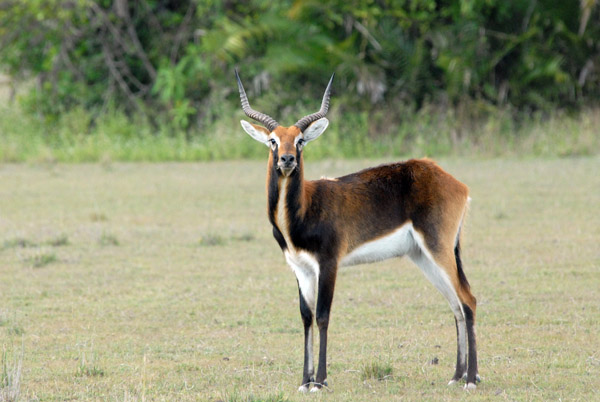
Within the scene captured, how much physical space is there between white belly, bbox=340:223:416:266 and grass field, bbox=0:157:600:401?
0.67 m

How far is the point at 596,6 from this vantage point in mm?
17828

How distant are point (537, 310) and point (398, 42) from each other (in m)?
12.2

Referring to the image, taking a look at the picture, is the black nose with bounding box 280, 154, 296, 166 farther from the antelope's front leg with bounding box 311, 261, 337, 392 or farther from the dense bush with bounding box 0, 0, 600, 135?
the dense bush with bounding box 0, 0, 600, 135

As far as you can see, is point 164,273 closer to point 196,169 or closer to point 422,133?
point 196,169

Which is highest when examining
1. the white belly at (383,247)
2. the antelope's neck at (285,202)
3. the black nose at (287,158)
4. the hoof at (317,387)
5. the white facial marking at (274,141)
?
the white facial marking at (274,141)

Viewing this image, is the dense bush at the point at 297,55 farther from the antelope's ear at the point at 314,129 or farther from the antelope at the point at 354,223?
the antelope's ear at the point at 314,129

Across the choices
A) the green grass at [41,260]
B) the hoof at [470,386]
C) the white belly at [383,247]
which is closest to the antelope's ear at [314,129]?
the white belly at [383,247]

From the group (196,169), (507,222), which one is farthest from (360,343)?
(196,169)

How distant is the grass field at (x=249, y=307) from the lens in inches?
215

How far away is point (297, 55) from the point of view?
18.6m

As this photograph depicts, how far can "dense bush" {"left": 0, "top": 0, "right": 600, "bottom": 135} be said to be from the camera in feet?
59.3

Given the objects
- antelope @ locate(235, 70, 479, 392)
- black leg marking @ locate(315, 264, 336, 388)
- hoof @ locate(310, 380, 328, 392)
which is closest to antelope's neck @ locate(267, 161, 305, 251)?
antelope @ locate(235, 70, 479, 392)

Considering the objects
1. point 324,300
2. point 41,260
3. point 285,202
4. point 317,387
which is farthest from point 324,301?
point 41,260

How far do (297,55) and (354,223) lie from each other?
13.5m
